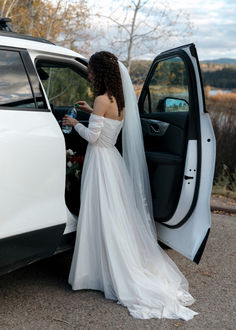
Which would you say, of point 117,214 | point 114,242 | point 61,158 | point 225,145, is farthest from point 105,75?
point 225,145

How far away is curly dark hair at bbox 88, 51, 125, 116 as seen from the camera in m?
3.44

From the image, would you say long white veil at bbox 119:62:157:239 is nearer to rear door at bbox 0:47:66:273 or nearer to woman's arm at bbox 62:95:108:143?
woman's arm at bbox 62:95:108:143

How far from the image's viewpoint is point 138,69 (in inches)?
429

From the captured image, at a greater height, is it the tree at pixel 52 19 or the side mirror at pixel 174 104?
the tree at pixel 52 19

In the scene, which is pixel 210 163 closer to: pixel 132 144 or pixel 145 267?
pixel 132 144

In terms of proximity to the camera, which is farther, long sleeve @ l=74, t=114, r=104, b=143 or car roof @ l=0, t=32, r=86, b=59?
long sleeve @ l=74, t=114, r=104, b=143

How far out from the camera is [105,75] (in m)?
3.46

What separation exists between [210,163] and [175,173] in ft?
0.94

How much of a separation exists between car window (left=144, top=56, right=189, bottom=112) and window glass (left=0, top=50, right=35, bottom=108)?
1.36 meters

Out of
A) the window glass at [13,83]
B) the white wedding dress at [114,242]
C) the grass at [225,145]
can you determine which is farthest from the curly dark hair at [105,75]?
the grass at [225,145]

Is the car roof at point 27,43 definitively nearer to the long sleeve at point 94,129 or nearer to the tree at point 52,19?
the long sleeve at point 94,129

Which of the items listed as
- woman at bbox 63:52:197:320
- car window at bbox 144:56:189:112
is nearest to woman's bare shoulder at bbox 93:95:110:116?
woman at bbox 63:52:197:320

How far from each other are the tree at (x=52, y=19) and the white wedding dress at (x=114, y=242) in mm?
6370

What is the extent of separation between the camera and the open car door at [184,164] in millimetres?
3338
